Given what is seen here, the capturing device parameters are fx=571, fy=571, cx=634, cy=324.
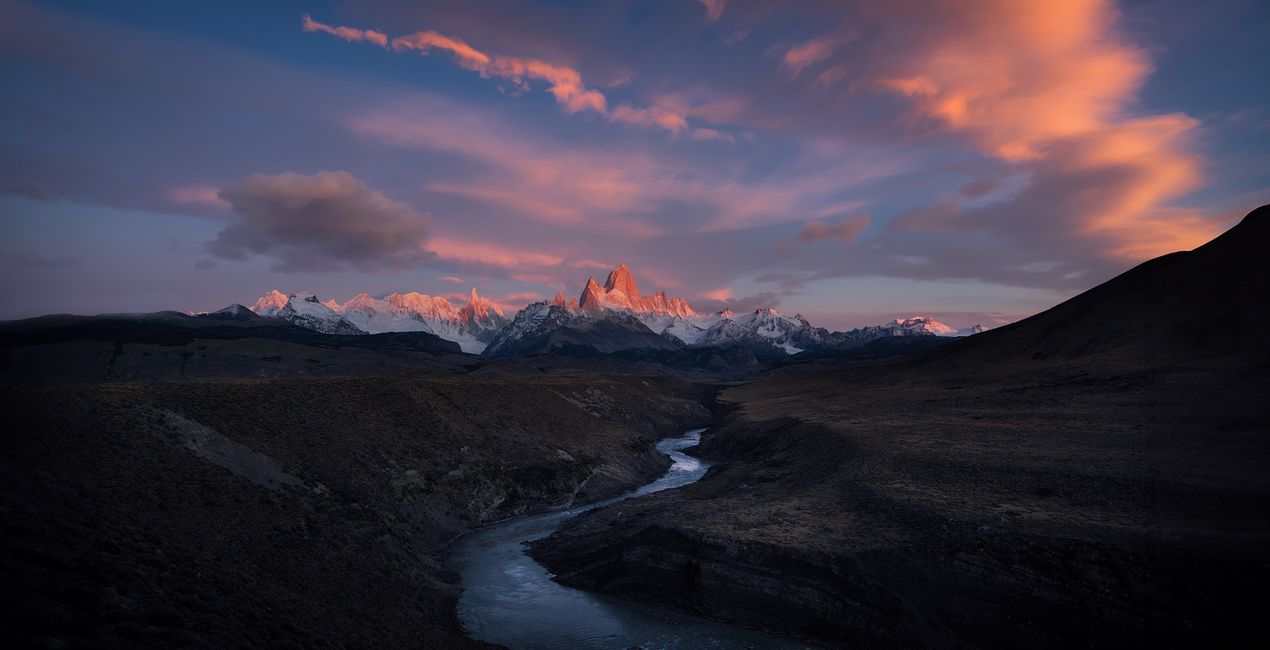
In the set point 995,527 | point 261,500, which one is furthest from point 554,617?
point 995,527

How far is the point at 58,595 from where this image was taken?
52.5ft

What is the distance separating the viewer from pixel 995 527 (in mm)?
32094

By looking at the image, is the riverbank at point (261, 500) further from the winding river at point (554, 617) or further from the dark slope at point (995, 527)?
the dark slope at point (995, 527)

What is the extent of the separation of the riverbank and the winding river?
5.89 ft

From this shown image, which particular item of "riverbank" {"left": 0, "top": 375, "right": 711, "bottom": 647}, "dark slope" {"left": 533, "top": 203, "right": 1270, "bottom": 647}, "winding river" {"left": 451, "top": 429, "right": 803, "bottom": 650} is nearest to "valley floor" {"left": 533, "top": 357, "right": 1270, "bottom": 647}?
"dark slope" {"left": 533, "top": 203, "right": 1270, "bottom": 647}

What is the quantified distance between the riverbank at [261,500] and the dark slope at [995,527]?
11.9m

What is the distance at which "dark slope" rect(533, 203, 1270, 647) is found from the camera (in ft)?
86.2

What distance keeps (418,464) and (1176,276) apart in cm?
12794

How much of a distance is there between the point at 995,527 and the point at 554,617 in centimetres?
2540

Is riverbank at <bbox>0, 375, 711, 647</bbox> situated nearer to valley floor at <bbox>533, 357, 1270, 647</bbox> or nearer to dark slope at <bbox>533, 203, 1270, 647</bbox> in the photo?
dark slope at <bbox>533, 203, 1270, 647</bbox>

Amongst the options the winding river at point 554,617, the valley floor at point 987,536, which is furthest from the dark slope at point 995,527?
the winding river at point 554,617

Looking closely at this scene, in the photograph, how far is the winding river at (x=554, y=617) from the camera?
29.7 metres

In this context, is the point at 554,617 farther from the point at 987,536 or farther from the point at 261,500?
the point at 987,536

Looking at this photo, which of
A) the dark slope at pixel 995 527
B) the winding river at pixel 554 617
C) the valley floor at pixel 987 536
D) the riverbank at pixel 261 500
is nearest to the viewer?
the riverbank at pixel 261 500
